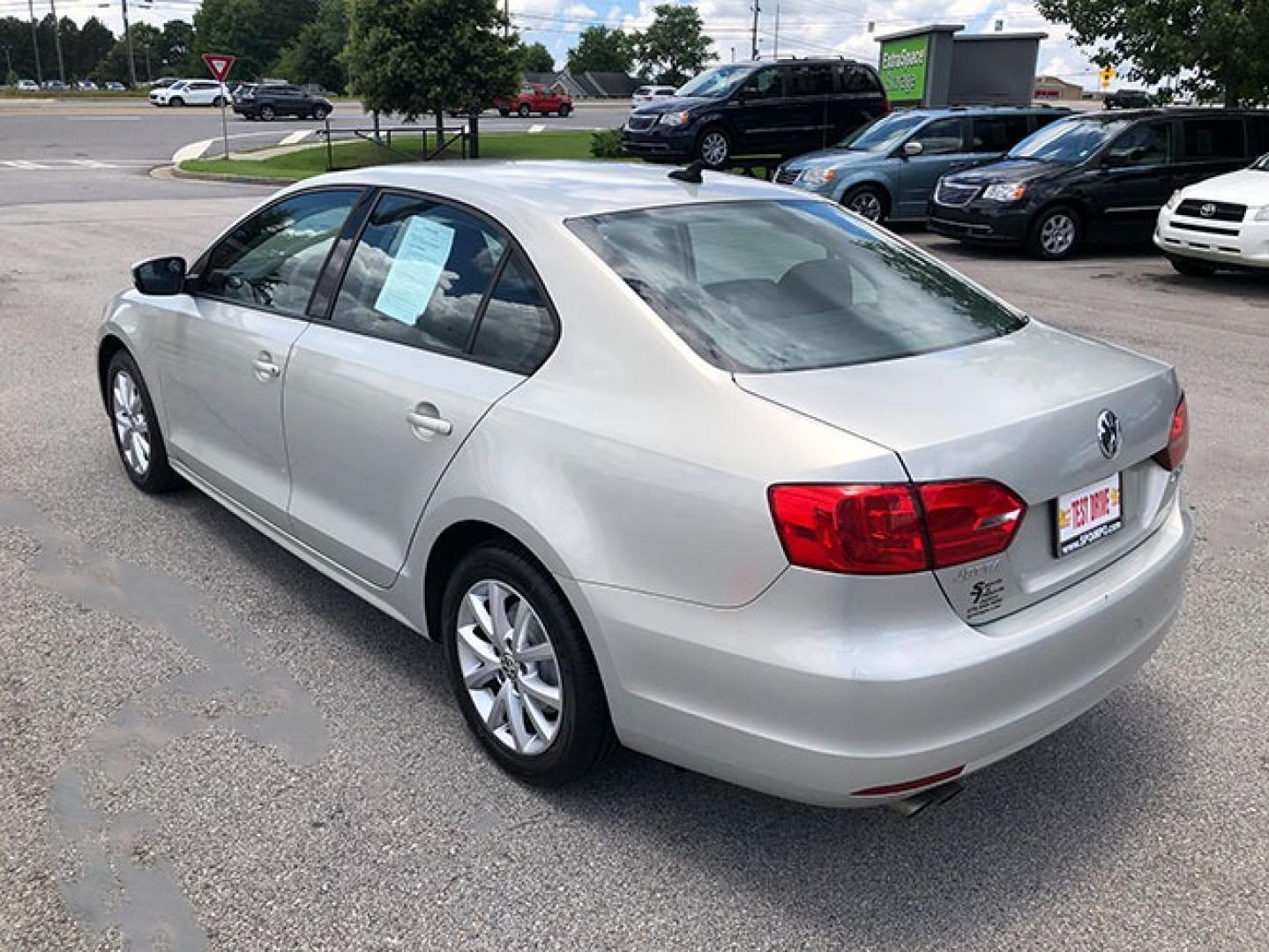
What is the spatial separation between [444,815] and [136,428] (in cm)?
304

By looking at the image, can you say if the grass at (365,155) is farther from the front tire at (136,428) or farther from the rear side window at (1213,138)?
the front tire at (136,428)

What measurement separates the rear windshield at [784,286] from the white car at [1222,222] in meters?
8.88

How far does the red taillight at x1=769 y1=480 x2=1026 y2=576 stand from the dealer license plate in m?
0.33

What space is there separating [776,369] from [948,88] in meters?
22.5

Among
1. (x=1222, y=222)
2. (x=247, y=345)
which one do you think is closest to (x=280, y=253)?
(x=247, y=345)

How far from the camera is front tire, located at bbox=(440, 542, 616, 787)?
2.69 m

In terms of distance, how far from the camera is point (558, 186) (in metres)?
3.32

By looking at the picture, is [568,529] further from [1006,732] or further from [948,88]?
[948,88]

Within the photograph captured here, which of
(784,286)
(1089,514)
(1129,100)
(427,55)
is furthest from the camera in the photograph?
(1129,100)


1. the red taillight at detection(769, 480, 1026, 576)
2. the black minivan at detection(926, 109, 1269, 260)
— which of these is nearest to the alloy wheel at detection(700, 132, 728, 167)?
the black minivan at detection(926, 109, 1269, 260)

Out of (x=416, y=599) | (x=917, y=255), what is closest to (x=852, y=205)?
(x=917, y=255)

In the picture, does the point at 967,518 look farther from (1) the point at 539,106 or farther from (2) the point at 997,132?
(1) the point at 539,106

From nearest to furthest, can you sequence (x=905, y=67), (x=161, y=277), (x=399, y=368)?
(x=399, y=368) < (x=161, y=277) < (x=905, y=67)

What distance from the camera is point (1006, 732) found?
2.40m
